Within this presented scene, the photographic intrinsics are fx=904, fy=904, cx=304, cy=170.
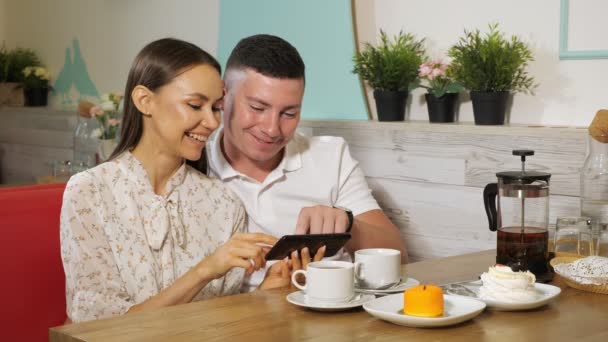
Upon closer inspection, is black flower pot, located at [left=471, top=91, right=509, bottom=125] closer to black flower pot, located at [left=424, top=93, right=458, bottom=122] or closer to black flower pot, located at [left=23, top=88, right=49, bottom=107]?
black flower pot, located at [left=424, top=93, right=458, bottom=122]

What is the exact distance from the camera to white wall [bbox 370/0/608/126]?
2395 mm

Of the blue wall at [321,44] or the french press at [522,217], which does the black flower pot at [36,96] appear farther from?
the french press at [522,217]

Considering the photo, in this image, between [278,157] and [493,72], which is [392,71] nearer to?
[493,72]

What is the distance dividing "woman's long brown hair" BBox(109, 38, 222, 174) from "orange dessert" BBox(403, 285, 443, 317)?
2.82 feet

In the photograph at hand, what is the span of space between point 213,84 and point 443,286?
2.40ft

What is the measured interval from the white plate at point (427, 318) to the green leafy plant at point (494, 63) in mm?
1031

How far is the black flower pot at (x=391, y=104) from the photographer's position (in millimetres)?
2695

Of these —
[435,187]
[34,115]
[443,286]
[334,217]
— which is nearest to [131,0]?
[34,115]

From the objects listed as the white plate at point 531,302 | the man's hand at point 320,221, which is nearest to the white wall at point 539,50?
the man's hand at point 320,221

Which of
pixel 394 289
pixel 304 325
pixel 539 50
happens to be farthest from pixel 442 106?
pixel 304 325

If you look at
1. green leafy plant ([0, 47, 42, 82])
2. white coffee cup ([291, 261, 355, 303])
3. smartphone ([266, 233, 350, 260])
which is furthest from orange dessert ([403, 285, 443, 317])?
green leafy plant ([0, 47, 42, 82])

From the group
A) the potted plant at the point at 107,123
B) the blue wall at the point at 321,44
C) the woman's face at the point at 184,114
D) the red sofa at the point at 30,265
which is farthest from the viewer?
the potted plant at the point at 107,123

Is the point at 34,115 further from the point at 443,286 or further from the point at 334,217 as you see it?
the point at 443,286

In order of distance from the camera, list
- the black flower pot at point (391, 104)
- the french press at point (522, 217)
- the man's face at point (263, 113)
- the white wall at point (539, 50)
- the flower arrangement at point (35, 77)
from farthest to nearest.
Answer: the flower arrangement at point (35, 77) → the black flower pot at point (391, 104) → the white wall at point (539, 50) → the man's face at point (263, 113) → the french press at point (522, 217)
